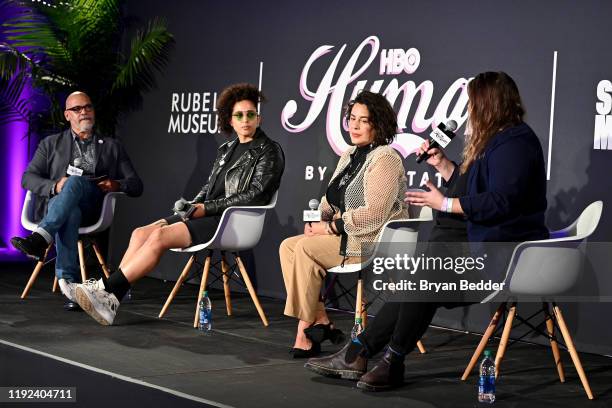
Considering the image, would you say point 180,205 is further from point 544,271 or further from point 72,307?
point 544,271

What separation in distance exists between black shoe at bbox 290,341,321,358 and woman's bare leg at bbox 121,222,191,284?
104cm

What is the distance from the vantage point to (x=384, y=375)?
3693 millimetres

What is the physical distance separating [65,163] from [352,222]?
8.14 ft

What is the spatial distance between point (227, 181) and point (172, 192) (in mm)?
2303

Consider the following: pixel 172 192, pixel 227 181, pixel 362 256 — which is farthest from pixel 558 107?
pixel 172 192

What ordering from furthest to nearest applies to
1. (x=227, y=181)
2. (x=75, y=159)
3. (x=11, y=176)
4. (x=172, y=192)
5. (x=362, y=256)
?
(x=11, y=176), (x=172, y=192), (x=75, y=159), (x=227, y=181), (x=362, y=256)

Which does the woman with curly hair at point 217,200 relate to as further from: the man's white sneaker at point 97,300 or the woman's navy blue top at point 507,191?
the woman's navy blue top at point 507,191

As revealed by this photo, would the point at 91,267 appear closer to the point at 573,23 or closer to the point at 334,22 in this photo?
the point at 334,22

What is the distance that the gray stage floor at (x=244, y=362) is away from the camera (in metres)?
3.65

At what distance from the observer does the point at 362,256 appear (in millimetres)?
4523

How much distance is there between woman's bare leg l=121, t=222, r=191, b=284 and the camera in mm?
5016

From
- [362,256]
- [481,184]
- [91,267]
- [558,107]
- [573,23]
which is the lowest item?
[91,267]

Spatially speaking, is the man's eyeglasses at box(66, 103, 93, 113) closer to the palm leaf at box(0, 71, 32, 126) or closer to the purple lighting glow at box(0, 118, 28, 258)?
the palm leaf at box(0, 71, 32, 126)

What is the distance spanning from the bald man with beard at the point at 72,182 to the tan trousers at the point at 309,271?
1741mm
